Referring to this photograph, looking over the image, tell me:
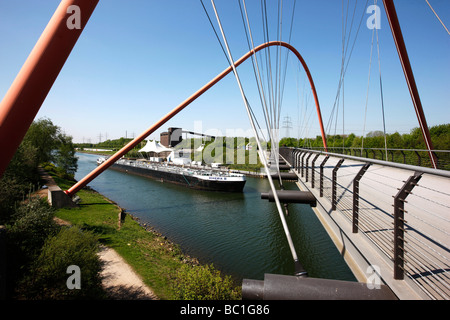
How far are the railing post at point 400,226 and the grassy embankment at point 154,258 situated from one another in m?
6.64

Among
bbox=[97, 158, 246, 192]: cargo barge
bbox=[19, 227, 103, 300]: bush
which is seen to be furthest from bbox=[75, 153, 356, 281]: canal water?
bbox=[19, 227, 103, 300]: bush

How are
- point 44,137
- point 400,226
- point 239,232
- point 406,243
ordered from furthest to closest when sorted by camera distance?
point 44,137
point 239,232
point 406,243
point 400,226

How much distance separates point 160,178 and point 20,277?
3539cm

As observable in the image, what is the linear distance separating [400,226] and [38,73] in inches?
149

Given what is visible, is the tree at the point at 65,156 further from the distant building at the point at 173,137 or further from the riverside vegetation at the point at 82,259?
the distant building at the point at 173,137

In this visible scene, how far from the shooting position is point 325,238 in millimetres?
14945

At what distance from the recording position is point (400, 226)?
237 cm

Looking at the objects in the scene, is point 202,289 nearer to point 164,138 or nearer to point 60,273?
point 60,273

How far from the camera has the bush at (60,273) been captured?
695 centimetres

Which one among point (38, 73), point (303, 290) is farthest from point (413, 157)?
point (38, 73)

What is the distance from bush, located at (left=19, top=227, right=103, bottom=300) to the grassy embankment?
223cm

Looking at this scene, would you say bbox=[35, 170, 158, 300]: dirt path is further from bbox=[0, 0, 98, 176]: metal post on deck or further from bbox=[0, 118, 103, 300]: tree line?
bbox=[0, 0, 98, 176]: metal post on deck

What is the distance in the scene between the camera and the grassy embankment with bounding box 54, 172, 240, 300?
796 cm
